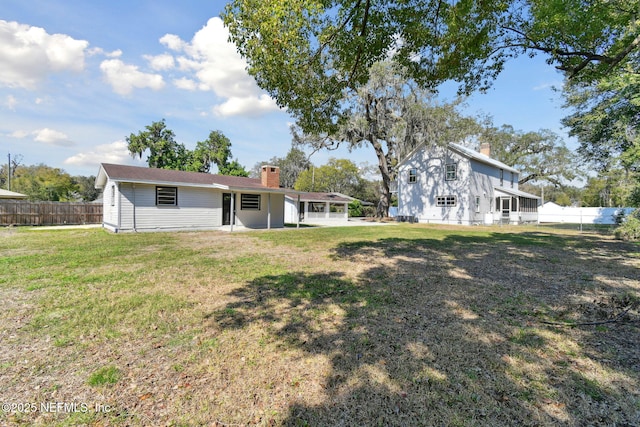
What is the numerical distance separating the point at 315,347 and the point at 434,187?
90.5 ft

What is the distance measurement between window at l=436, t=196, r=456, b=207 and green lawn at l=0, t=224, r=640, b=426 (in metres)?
21.2

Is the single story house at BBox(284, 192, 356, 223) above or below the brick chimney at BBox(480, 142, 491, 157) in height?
below

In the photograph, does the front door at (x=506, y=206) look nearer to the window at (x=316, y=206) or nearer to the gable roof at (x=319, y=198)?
the gable roof at (x=319, y=198)

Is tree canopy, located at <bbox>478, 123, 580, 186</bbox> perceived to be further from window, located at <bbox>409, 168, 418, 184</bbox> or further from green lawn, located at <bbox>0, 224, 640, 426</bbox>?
green lawn, located at <bbox>0, 224, 640, 426</bbox>

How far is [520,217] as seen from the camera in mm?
28062

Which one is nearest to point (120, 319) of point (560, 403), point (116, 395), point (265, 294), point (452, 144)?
point (116, 395)

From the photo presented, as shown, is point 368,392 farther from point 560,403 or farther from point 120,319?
point 120,319

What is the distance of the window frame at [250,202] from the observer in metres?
18.5

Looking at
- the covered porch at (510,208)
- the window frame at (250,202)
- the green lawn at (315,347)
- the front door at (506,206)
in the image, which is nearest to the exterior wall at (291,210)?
the window frame at (250,202)

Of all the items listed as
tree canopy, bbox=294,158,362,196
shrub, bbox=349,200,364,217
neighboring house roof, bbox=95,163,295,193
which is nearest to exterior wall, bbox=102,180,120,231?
neighboring house roof, bbox=95,163,295,193

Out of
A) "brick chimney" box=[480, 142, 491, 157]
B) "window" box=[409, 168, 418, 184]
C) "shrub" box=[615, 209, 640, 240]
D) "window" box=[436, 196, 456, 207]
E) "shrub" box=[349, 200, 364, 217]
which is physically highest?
"brick chimney" box=[480, 142, 491, 157]

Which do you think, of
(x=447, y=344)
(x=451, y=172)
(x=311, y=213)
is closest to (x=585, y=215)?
(x=451, y=172)

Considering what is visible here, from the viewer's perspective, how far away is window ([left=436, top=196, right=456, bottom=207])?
26.9m

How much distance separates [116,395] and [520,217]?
109 feet
